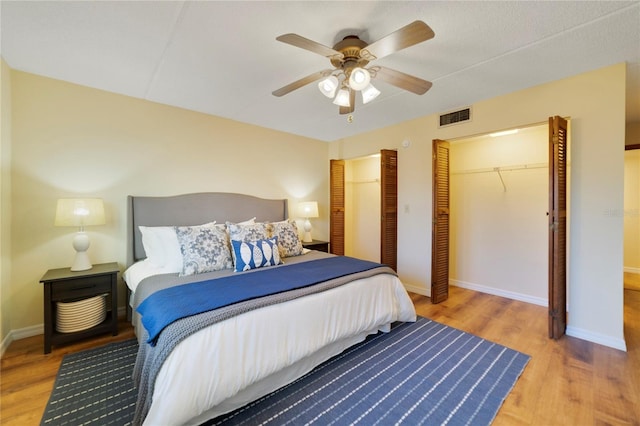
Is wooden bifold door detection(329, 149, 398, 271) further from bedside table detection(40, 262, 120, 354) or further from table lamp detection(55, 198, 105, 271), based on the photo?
table lamp detection(55, 198, 105, 271)

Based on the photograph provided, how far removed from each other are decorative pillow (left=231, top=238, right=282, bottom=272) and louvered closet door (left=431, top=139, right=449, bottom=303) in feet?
6.66

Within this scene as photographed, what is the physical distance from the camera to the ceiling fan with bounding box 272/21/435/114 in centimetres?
147

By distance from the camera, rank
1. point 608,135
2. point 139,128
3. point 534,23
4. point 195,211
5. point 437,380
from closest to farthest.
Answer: point 534,23 < point 437,380 < point 608,135 < point 139,128 < point 195,211

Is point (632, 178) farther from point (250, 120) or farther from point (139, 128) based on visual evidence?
point (139, 128)

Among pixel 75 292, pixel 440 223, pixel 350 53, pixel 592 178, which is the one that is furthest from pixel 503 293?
pixel 75 292

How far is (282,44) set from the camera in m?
1.96

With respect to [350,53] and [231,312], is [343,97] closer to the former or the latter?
[350,53]

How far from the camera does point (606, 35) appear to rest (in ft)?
6.12

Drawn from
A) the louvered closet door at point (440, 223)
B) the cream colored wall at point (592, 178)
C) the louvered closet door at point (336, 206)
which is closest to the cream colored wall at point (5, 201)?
the louvered closet door at point (336, 206)

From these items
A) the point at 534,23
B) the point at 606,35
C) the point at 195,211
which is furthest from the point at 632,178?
the point at 195,211

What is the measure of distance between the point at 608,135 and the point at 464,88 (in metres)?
1.28

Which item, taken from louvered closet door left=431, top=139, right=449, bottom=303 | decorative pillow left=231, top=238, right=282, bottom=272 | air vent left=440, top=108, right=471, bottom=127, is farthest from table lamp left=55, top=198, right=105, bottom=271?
air vent left=440, top=108, right=471, bottom=127

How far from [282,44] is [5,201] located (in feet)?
8.88

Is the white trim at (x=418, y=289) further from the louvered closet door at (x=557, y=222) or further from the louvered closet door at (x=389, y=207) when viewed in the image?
the louvered closet door at (x=557, y=222)
